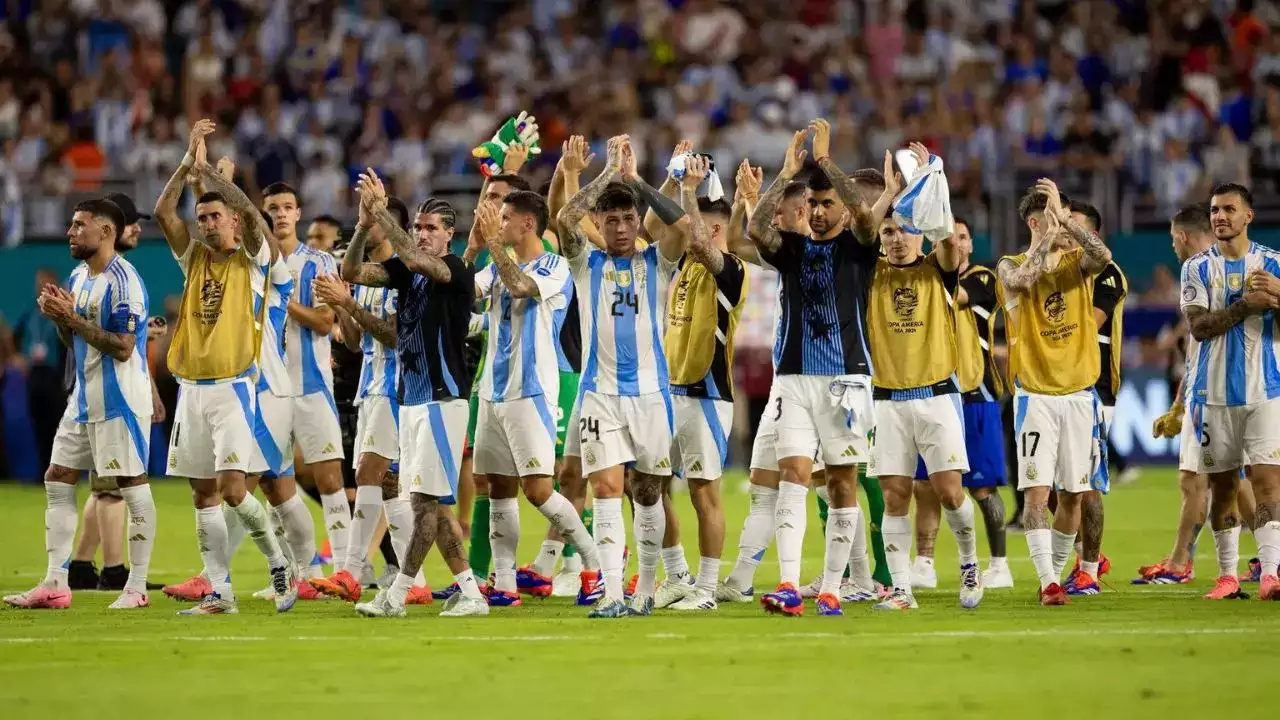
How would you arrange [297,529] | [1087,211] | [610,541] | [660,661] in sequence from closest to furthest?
[660,661] < [610,541] < [297,529] < [1087,211]

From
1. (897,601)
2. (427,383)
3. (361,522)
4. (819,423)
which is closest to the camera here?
(819,423)

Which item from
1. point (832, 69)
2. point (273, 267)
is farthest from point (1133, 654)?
point (832, 69)

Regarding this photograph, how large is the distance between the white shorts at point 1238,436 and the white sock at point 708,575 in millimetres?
3481

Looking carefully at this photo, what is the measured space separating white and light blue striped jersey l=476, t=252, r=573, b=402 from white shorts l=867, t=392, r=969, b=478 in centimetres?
215

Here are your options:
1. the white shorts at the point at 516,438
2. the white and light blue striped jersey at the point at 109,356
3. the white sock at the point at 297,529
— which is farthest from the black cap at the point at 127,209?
the white shorts at the point at 516,438

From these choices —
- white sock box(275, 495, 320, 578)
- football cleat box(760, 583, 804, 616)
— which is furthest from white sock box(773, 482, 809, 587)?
white sock box(275, 495, 320, 578)

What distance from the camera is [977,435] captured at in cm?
1406

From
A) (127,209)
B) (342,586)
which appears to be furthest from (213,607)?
(127,209)

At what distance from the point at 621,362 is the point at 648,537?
1097mm

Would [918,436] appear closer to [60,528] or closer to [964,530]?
[964,530]

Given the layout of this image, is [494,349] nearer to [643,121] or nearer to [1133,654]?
[1133,654]

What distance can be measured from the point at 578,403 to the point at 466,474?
3.72 m

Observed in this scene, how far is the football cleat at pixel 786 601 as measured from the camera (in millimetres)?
11336

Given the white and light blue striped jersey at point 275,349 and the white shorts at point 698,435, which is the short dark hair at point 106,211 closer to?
the white and light blue striped jersey at point 275,349
